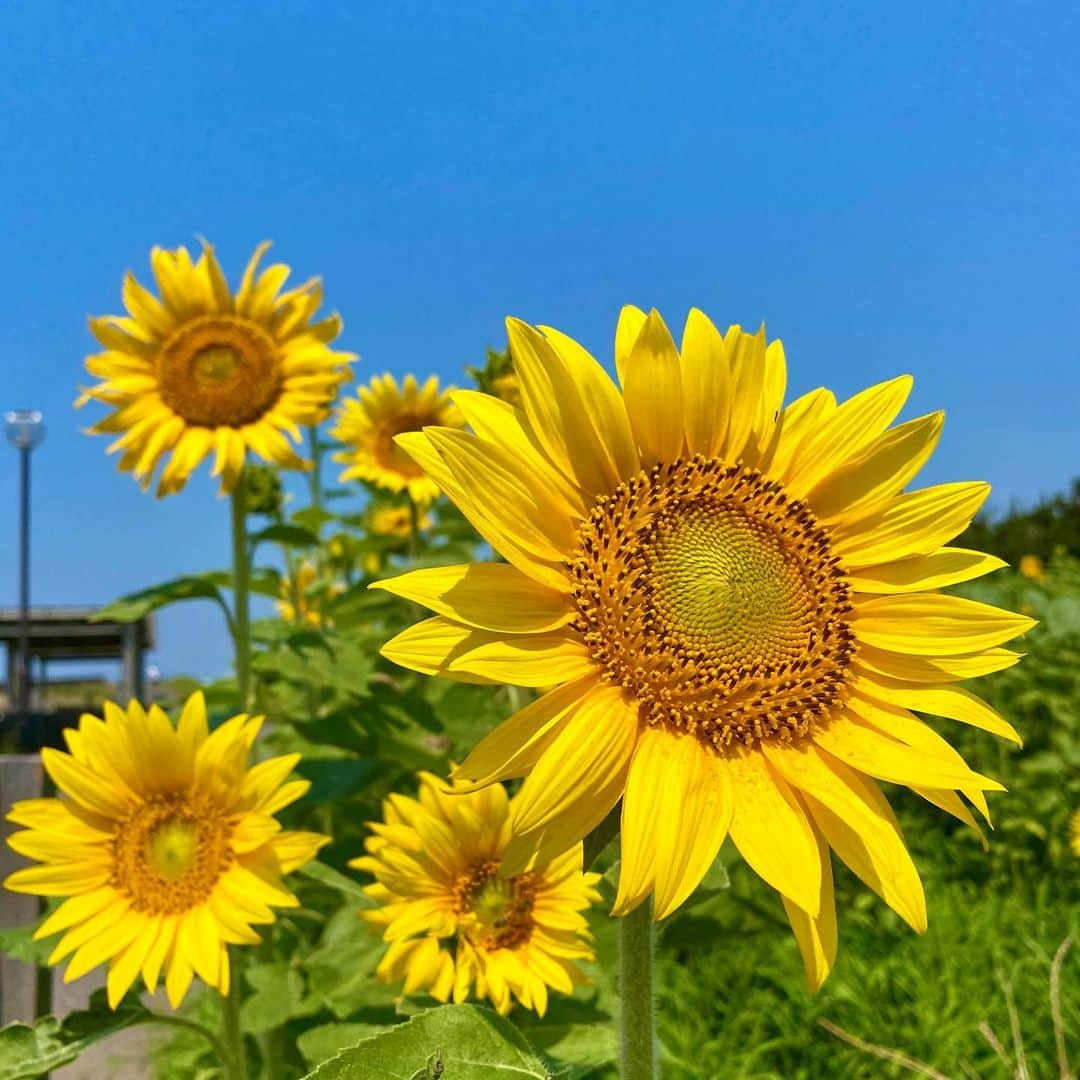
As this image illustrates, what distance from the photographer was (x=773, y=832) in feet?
3.65

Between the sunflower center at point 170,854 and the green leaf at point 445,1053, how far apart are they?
106cm

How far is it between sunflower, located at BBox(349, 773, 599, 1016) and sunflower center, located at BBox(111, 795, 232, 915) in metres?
0.32

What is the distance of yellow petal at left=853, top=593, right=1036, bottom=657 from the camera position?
127 cm

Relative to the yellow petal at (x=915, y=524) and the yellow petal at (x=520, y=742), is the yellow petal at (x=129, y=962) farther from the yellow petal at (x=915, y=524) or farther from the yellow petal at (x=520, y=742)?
the yellow petal at (x=915, y=524)

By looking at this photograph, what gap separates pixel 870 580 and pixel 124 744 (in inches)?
59.2

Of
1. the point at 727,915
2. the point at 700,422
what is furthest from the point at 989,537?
the point at 700,422

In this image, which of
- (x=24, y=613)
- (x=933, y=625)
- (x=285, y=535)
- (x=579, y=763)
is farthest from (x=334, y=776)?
(x=24, y=613)

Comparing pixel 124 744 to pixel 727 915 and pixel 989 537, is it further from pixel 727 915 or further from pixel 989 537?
pixel 989 537

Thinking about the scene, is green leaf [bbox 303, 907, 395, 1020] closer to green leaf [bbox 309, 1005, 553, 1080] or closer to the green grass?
the green grass

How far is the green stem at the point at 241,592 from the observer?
2.66 meters

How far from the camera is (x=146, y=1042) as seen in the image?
11.0 feet

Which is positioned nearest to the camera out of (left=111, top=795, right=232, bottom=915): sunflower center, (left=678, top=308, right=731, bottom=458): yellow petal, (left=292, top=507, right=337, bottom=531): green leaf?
(left=678, top=308, right=731, bottom=458): yellow petal

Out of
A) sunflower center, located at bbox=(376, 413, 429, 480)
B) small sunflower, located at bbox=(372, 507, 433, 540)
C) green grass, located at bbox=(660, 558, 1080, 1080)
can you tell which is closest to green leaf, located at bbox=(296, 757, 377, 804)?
green grass, located at bbox=(660, 558, 1080, 1080)

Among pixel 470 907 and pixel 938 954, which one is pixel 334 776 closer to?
pixel 470 907
